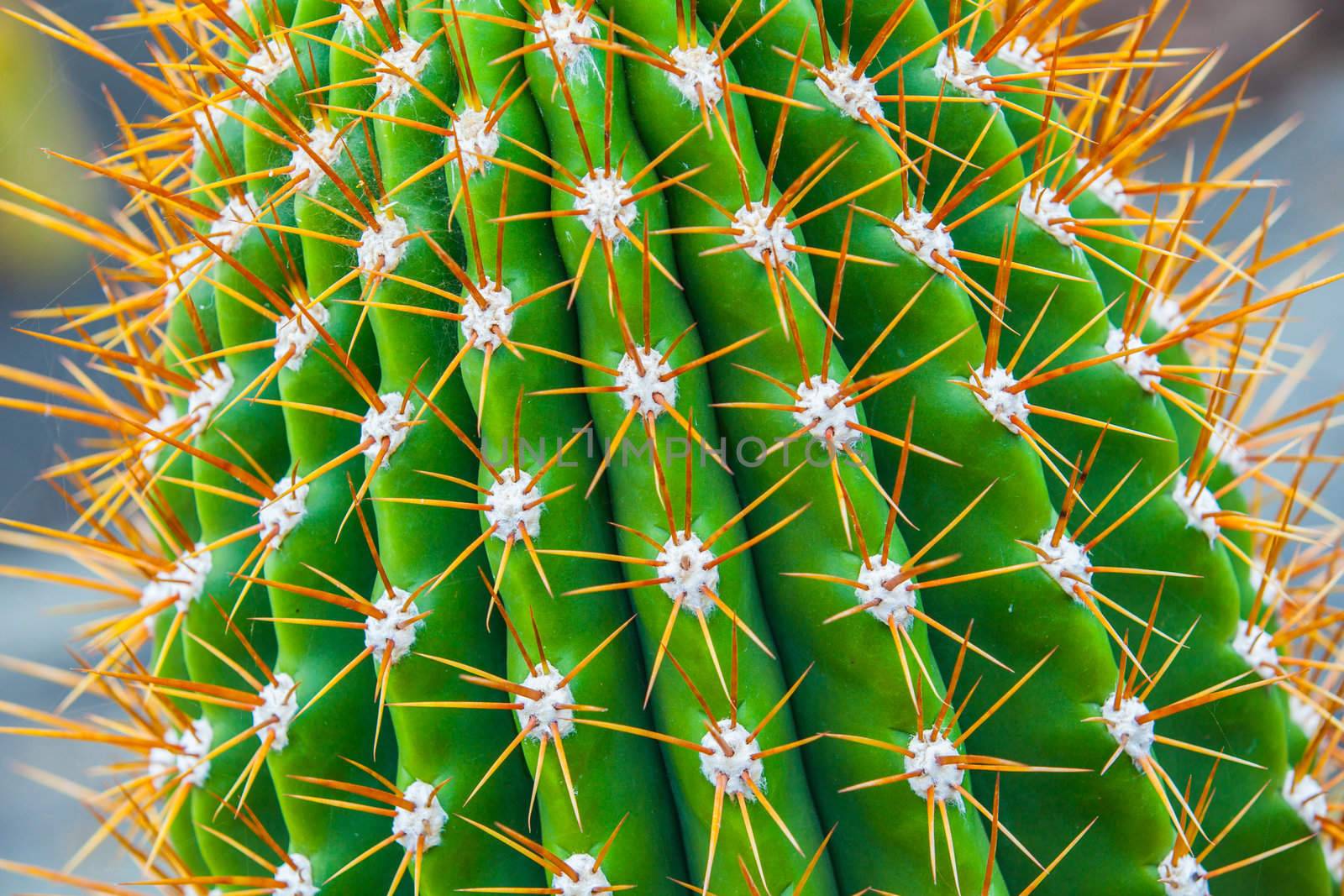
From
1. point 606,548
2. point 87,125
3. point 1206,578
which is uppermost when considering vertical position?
point 87,125

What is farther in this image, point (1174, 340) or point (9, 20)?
point (9, 20)

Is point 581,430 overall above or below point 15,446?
below

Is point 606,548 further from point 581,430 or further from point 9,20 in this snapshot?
point 9,20

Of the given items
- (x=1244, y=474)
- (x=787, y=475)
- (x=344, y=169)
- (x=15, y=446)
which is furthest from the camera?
(x=15, y=446)

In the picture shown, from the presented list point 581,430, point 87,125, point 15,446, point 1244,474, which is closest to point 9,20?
point 87,125

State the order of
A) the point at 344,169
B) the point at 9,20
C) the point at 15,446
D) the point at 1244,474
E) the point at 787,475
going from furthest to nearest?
the point at 15,446 < the point at 9,20 < the point at 1244,474 < the point at 344,169 < the point at 787,475

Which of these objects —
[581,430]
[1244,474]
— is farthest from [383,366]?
[1244,474]
